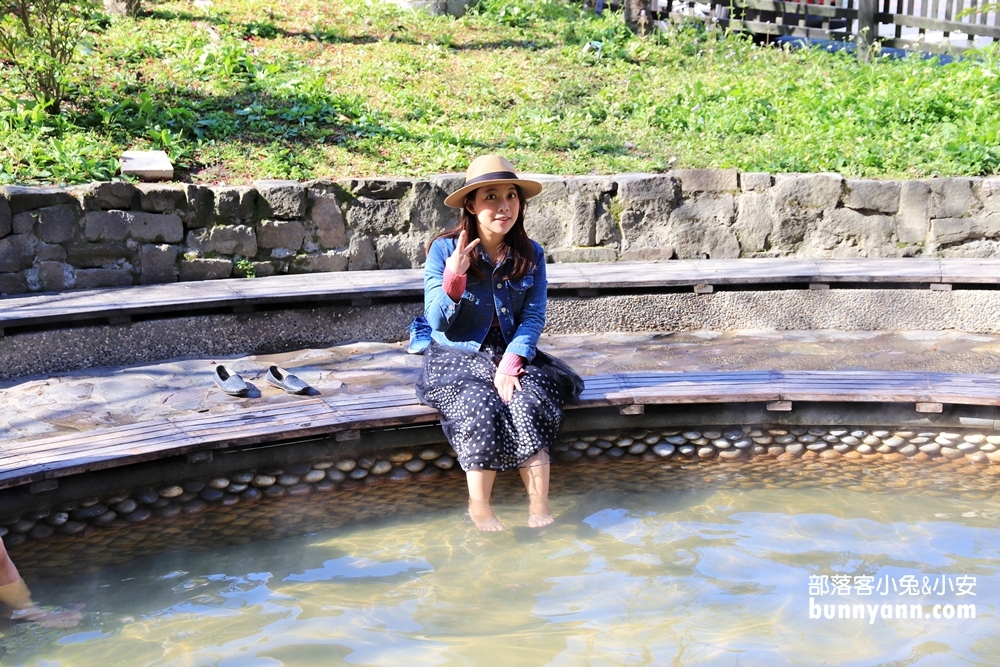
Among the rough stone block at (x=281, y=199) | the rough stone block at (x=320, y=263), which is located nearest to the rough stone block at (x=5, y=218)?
the rough stone block at (x=281, y=199)

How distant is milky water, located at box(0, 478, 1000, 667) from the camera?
3098 mm

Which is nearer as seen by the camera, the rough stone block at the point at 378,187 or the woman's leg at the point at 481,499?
the woman's leg at the point at 481,499

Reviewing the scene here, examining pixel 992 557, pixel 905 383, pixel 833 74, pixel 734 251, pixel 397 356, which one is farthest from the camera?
pixel 833 74

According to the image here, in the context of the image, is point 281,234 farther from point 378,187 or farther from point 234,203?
point 378,187

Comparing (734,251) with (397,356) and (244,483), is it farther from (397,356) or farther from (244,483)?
(244,483)

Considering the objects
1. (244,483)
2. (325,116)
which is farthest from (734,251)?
(244,483)

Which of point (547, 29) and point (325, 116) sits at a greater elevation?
point (547, 29)

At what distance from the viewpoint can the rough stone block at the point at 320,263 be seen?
614 centimetres

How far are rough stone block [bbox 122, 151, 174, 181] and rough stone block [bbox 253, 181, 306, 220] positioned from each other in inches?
20.6

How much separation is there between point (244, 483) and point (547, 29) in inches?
256

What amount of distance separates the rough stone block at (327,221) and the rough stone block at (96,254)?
1057 mm

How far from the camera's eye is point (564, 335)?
5.86 meters

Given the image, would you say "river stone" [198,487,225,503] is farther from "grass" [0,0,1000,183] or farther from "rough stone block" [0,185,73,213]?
"grass" [0,0,1000,183]

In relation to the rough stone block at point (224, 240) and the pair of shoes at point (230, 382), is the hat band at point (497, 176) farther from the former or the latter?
the rough stone block at point (224, 240)
